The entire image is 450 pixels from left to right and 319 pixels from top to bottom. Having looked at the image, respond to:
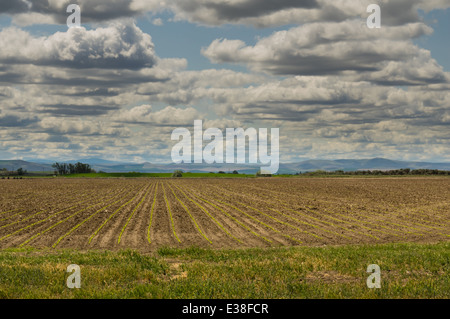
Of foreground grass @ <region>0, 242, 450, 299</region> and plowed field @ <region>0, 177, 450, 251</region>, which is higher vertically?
foreground grass @ <region>0, 242, 450, 299</region>

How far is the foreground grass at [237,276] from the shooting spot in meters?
10.5

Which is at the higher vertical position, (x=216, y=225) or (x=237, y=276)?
(x=237, y=276)

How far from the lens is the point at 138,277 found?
12.5m

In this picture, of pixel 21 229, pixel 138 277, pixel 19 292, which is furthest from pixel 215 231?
pixel 19 292

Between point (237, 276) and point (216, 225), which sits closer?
point (237, 276)

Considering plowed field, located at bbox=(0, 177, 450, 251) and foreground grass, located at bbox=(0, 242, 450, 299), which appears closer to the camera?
foreground grass, located at bbox=(0, 242, 450, 299)

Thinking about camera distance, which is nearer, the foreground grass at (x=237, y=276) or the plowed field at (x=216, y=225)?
the foreground grass at (x=237, y=276)

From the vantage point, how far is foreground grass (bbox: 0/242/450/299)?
10.5 metres

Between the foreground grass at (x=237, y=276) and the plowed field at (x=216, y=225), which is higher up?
the foreground grass at (x=237, y=276)

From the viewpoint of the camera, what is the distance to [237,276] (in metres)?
12.3
